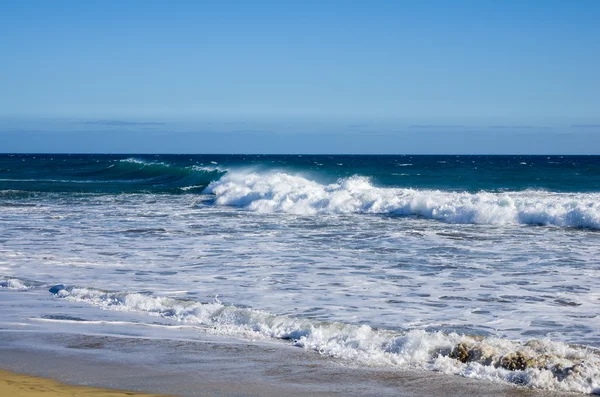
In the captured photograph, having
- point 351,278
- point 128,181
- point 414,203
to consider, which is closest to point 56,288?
point 351,278

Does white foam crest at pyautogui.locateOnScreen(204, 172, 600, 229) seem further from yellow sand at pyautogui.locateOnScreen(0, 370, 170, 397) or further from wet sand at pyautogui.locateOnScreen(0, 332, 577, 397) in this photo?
yellow sand at pyautogui.locateOnScreen(0, 370, 170, 397)

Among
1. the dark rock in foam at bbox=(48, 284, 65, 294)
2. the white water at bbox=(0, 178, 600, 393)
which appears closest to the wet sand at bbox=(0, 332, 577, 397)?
the white water at bbox=(0, 178, 600, 393)

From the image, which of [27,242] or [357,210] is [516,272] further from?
[357,210]

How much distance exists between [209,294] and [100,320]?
65.2 inches

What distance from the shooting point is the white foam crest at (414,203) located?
746 inches

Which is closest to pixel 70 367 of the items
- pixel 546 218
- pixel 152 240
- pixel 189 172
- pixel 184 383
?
pixel 184 383

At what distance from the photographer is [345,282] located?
384 inches

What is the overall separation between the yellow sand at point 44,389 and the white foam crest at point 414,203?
14921 millimetres

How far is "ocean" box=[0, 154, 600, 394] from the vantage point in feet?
21.1

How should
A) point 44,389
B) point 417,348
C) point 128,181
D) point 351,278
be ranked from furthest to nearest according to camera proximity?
point 128,181 → point 351,278 → point 417,348 → point 44,389

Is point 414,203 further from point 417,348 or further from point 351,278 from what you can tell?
point 417,348

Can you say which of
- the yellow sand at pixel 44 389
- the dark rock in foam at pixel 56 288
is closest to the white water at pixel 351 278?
the dark rock in foam at pixel 56 288

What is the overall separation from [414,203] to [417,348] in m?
15.9

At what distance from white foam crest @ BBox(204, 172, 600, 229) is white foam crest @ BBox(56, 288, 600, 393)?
40.6 ft
